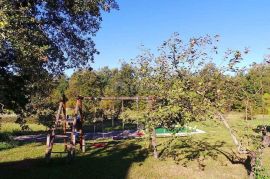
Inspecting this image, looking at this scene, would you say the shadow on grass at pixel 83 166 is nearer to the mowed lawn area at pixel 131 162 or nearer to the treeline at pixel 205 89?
the mowed lawn area at pixel 131 162

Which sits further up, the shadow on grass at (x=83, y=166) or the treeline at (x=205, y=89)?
the treeline at (x=205, y=89)

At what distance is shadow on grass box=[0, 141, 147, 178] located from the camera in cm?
1518

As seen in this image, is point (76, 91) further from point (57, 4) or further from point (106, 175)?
point (106, 175)

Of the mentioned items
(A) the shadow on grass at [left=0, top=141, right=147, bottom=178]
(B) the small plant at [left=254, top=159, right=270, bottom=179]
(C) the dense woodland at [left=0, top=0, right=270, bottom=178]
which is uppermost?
(C) the dense woodland at [left=0, top=0, right=270, bottom=178]

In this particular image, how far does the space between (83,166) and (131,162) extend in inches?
94.6

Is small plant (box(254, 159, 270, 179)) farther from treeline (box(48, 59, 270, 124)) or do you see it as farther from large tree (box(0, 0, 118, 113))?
large tree (box(0, 0, 118, 113))

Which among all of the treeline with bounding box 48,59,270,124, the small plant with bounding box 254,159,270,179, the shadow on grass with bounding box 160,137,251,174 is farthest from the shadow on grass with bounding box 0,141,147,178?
the small plant with bounding box 254,159,270,179

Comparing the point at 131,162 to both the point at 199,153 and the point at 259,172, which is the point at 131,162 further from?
the point at 259,172

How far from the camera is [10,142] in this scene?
24.6m

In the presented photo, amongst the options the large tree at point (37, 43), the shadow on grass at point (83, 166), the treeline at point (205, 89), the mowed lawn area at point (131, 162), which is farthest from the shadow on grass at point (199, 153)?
the large tree at point (37, 43)

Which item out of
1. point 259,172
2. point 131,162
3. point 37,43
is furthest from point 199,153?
point 37,43

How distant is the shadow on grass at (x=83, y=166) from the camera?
49.8ft

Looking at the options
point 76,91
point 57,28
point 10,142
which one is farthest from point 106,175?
point 76,91

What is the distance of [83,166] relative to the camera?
17031 millimetres
